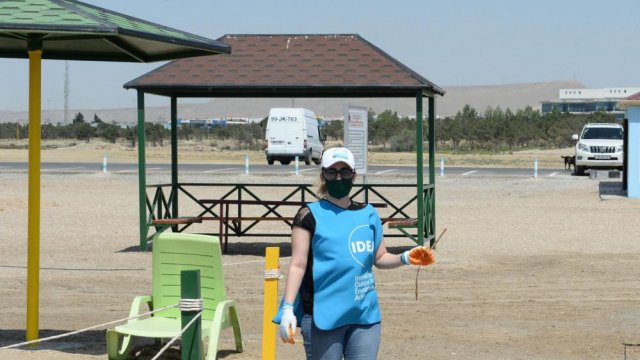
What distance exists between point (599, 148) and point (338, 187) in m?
35.9

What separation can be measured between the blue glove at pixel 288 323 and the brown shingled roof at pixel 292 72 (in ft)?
38.4

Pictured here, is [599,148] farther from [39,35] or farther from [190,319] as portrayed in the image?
[190,319]

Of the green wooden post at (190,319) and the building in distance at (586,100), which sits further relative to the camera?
the building in distance at (586,100)

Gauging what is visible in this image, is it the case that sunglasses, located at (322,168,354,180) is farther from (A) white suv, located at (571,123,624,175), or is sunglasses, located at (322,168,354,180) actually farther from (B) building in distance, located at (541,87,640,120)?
(B) building in distance, located at (541,87,640,120)

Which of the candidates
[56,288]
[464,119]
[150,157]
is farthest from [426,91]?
[464,119]

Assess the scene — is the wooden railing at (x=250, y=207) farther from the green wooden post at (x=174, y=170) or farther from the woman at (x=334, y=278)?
the woman at (x=334, y=278)

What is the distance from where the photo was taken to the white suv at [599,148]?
4047 cm

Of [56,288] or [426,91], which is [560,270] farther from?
[56,288]

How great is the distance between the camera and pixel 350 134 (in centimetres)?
1909

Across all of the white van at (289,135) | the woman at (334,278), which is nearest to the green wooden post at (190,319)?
the woman at (334,278)

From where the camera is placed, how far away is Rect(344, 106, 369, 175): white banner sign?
19047 millimetres

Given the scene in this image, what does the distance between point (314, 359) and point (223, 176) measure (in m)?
37.2

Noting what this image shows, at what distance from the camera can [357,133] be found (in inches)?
769

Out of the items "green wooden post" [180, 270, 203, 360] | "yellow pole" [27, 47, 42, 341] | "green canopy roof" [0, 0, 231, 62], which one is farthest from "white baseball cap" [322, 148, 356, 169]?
"yellow pole" [27, 47, 42, 341]
